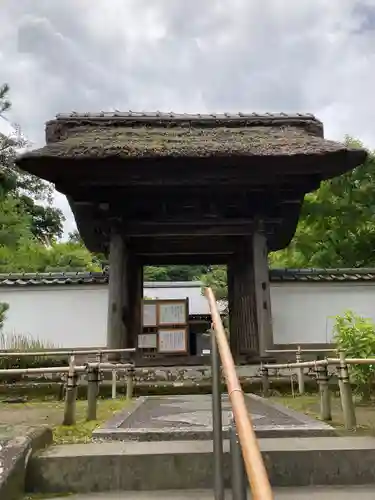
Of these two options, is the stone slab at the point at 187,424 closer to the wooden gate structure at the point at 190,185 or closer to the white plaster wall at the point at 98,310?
the wooden gate structure at the point at 190,185

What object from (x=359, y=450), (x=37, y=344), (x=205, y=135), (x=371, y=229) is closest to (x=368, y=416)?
(x=359, y=450)

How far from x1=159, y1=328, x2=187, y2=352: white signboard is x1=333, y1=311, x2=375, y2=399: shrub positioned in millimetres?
4731

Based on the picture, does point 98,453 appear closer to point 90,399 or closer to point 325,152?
point 90,399

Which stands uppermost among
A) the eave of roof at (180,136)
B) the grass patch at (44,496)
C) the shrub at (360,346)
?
the eave of roof at (180,136)

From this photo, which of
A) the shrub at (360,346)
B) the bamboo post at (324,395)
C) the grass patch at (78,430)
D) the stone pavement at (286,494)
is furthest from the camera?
the shrub at (360,346)

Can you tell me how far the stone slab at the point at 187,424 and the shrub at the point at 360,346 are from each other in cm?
101

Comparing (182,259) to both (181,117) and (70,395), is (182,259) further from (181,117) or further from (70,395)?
(70,395)

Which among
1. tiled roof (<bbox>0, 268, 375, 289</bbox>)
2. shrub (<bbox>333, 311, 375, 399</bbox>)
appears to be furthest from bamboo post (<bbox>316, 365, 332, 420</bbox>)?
tiled roof (<bbox>0, 268, 375, 289</bbox>)

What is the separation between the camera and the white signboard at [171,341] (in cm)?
955

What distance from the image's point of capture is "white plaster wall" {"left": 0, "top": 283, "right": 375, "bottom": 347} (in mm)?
8758

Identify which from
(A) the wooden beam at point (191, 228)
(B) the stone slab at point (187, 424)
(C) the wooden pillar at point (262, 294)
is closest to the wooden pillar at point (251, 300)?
(C) the wooden pillar at point (262, 294)

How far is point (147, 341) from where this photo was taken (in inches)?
373

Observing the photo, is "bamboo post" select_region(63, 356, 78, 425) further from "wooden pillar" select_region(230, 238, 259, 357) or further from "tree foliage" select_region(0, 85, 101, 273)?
"tree foliage" select_region(0, 85, 101, 273)

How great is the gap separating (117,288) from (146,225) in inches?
48.9
